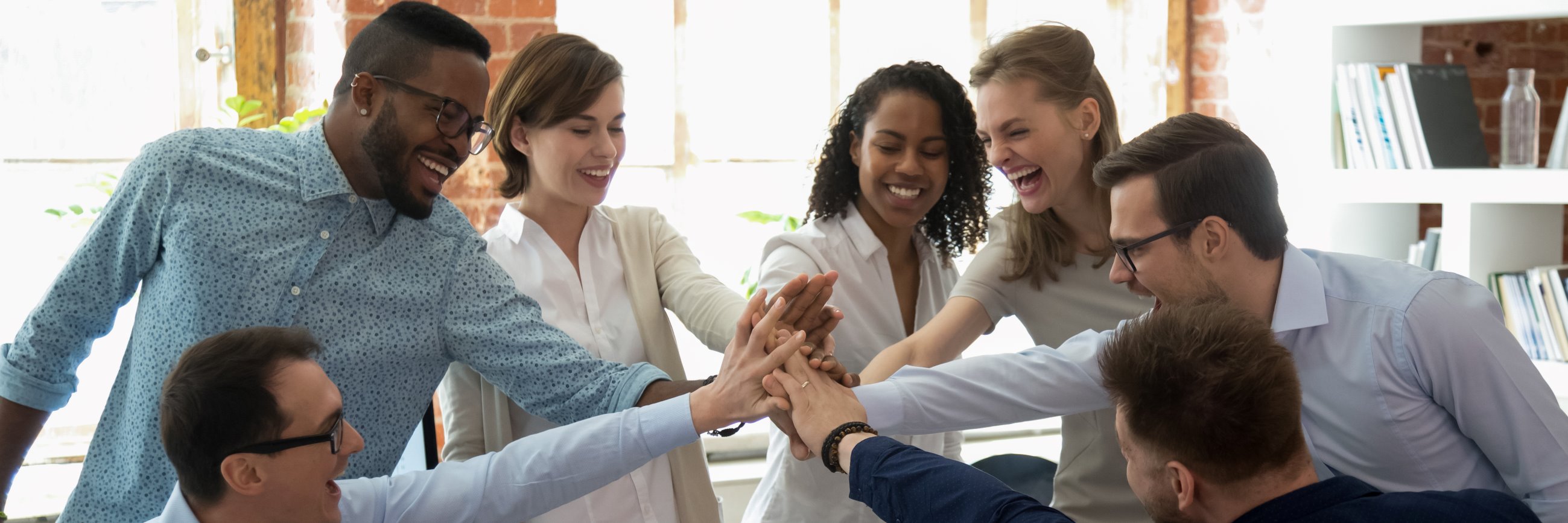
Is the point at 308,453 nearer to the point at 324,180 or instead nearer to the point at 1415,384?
the point at 324,180

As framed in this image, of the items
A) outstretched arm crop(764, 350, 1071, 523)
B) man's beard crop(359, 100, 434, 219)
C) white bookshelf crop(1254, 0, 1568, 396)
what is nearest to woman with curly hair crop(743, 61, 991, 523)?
outstretched arm crop(764, 350, 1071, 523)

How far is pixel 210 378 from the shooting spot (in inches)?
56.4

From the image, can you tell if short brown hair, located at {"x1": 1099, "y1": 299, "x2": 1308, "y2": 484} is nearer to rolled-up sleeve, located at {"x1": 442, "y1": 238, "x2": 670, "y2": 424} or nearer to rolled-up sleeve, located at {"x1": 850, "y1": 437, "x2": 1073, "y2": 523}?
rolled-up sleeve, located at {"x1": 850, "y1": 437, "x2": 1073, "y2": 523}

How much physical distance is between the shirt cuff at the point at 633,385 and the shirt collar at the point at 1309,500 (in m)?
0.98

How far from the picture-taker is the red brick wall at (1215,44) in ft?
14.2

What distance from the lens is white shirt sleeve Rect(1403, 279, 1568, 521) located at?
142 centimetres

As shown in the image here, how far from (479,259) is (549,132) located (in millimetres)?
312

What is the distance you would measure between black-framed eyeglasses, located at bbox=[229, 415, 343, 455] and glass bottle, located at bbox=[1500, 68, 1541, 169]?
3.32 m

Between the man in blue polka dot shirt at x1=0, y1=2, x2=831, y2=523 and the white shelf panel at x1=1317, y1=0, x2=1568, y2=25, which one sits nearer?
the man in blue polka dot shirt at x1=0, y1=2, x2=831, y2=523

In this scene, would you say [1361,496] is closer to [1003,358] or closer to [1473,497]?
[1473,497]

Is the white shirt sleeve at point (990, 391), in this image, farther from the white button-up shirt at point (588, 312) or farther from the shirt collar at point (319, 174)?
the shirt collar at point (319, 174)

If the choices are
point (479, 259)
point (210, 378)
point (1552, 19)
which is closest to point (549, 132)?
point (479, 259)

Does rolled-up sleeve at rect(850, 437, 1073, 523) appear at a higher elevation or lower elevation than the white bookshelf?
lower

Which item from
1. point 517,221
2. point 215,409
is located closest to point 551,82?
point 517,221
